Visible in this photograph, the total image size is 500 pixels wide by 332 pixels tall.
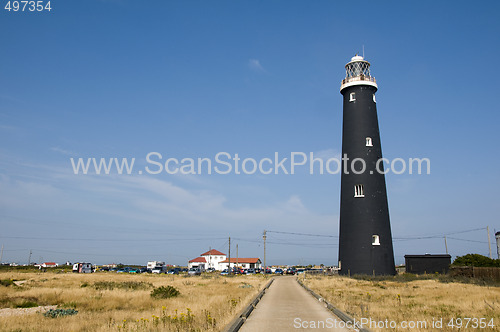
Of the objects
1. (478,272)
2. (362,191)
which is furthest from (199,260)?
(478,272)

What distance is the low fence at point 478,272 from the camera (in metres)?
30.3

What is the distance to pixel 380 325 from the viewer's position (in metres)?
11.7

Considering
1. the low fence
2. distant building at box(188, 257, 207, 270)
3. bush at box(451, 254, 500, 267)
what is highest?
bush at box(451, 254, 500, 267)

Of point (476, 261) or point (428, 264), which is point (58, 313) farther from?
point (428, 264)

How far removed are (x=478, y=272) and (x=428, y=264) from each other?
46.3 ft

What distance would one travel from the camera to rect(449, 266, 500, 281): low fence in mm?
30281

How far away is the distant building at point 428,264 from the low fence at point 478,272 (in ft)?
29.6

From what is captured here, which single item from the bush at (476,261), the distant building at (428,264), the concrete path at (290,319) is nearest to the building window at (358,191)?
the bush at (476,261)

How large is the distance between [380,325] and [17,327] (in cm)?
1179

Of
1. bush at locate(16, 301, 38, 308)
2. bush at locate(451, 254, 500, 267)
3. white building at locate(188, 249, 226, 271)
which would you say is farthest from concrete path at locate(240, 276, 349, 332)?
white building at locate(188, 249, 226, 271)

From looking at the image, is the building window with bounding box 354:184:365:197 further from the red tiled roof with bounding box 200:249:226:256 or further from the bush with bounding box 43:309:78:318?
the red tiled roof with bounding box 200:249:226:256

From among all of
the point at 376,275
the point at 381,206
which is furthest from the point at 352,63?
the point at 376,275

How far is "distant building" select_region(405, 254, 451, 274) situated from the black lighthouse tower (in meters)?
10.7

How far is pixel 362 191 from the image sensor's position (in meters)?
37.2
